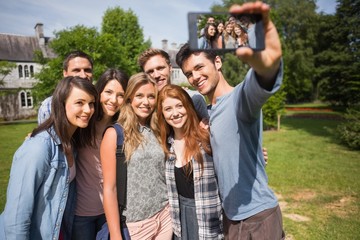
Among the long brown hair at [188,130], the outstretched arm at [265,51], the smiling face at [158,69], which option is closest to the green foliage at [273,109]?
the smiling face at [158,69]

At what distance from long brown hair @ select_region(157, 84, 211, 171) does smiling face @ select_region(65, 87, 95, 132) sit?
0.82 metres

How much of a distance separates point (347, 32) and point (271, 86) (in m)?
19.9

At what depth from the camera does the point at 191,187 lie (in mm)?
2664

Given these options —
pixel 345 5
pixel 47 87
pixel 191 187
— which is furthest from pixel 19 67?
pixel 191 187

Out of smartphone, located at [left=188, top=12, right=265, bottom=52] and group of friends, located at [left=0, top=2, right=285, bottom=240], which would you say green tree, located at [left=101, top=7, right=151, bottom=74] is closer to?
group of friends, located at [left=0, top=2, right=285, bottom=240]

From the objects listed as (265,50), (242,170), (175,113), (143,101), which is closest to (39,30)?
(143,101)

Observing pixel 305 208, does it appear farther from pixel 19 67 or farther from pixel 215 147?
pixel 19 67

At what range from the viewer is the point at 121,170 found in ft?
8.50

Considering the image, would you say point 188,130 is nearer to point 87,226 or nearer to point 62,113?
point 62,113

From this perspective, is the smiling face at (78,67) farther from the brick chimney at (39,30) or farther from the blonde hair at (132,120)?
the brick chimney at (39,30)

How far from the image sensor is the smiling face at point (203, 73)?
258cm

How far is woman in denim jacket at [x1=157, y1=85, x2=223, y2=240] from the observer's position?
2.57 m

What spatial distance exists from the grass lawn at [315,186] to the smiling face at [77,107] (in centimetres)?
443

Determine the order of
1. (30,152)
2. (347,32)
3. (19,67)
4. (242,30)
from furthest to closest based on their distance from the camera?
(19,67) → (347,32) → (30,152) → (242,30)
